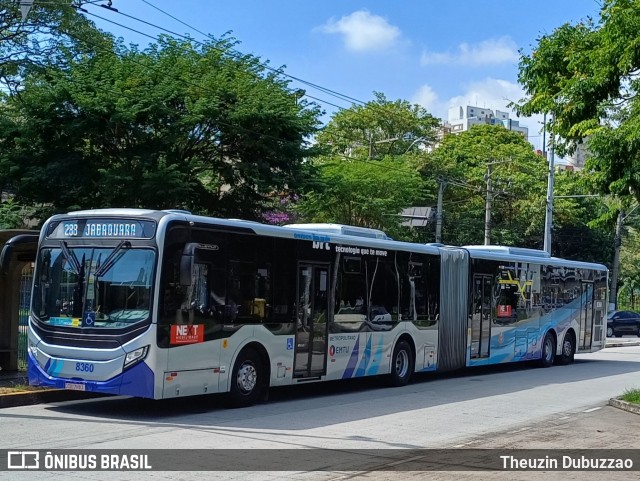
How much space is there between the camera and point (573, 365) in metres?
26.5

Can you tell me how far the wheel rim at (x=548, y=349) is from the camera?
25188 mm

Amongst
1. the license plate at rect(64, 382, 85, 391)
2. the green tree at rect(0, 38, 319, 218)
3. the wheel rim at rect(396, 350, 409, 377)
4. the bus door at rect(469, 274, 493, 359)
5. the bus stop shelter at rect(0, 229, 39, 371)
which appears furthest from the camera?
the green tree at rect(0, 38, 319, 218)

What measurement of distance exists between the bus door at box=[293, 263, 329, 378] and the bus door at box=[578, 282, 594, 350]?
13594 millimetres

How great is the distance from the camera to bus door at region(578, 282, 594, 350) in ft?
88.5

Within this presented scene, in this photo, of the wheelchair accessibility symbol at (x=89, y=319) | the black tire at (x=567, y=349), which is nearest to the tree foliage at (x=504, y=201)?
the black tire at (x=567, y=349)

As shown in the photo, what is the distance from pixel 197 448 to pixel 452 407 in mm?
6505

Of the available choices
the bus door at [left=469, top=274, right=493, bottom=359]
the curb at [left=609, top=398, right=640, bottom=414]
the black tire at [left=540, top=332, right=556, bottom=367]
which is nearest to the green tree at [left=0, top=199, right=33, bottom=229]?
the bus door at [left=469, top=274, right=493, bottom=359]

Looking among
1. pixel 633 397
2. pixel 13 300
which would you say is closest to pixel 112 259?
pixel 13 300

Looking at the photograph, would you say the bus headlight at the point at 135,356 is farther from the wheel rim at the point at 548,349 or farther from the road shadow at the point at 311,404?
the wheel rim at the point at 548,349

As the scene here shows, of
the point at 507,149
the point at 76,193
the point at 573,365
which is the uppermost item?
the point at 507,149

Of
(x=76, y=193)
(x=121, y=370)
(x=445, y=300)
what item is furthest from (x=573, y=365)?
(x=121, y=370)

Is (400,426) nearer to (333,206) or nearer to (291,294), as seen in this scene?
(291,294)

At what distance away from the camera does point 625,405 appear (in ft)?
48.9

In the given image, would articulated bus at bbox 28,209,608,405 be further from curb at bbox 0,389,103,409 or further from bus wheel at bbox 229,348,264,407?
curb at bbox 0,389,103,409
